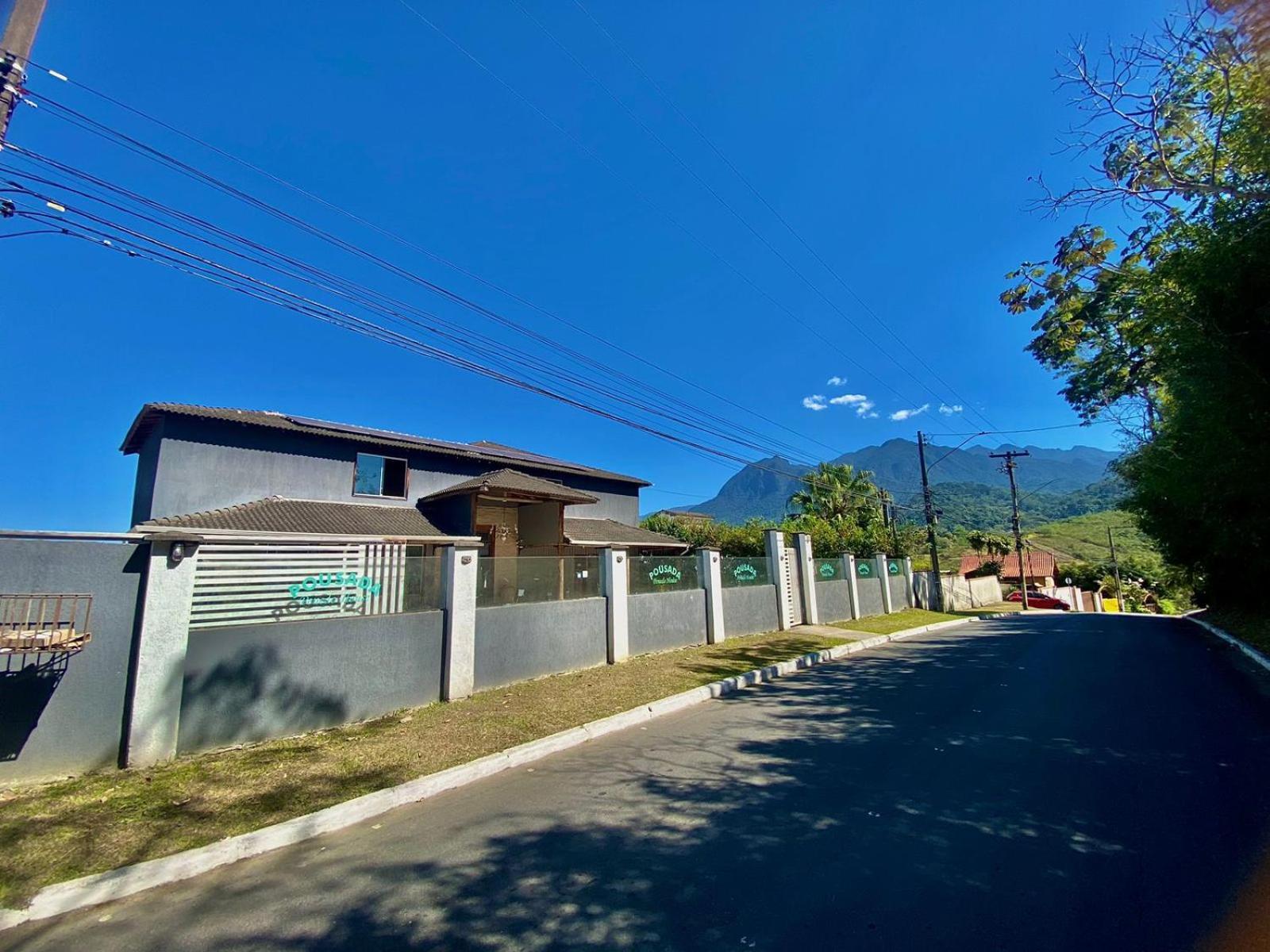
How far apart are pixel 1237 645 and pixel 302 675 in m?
17.4

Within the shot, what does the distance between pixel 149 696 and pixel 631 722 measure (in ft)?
16.3

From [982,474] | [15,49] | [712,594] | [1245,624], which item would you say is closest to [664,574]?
[712,594]

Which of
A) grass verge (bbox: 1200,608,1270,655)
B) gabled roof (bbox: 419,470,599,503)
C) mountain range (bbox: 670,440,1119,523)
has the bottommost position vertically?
grass verge (bbox: 1200,608,1270,655)

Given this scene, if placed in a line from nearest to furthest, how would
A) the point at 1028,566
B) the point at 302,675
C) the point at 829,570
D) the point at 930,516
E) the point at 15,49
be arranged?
the point at 15,49
the point at 302,675
the point at 829,570
the point at 930,516
the point at 1028,566

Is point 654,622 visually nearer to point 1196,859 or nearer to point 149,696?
point 149,696

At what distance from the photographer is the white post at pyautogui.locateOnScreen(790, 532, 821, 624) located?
1756 centimetres

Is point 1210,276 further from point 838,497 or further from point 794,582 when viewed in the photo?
point 838,497

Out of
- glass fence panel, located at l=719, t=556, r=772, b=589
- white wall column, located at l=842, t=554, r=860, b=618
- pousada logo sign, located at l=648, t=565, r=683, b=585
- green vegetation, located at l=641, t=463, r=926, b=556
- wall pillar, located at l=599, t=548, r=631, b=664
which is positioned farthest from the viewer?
green vegetation, located at l=641, t=463, r=926, b=556

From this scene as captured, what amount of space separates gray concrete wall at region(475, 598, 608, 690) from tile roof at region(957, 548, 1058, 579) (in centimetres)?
4706

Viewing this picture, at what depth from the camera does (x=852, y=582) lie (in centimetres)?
2008

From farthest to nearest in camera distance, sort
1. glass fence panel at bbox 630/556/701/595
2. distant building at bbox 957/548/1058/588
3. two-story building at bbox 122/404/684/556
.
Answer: distant building at bbox 957/548/1058/588, two-story building at bbox 122/404/684/556, glass fence panel at bbox 630/556/701/595

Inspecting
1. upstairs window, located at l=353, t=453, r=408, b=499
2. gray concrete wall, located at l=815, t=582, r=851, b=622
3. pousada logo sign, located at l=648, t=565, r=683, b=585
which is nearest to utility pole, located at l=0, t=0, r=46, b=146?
pousada logo sign, located at l=648, t=565, r=683, b=585

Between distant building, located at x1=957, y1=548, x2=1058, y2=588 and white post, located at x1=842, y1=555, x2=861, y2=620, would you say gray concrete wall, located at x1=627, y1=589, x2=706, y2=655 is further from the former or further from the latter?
distant building, located at x1=957, y1=548, x2=1058, y2=588

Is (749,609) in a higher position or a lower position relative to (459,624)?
lower
